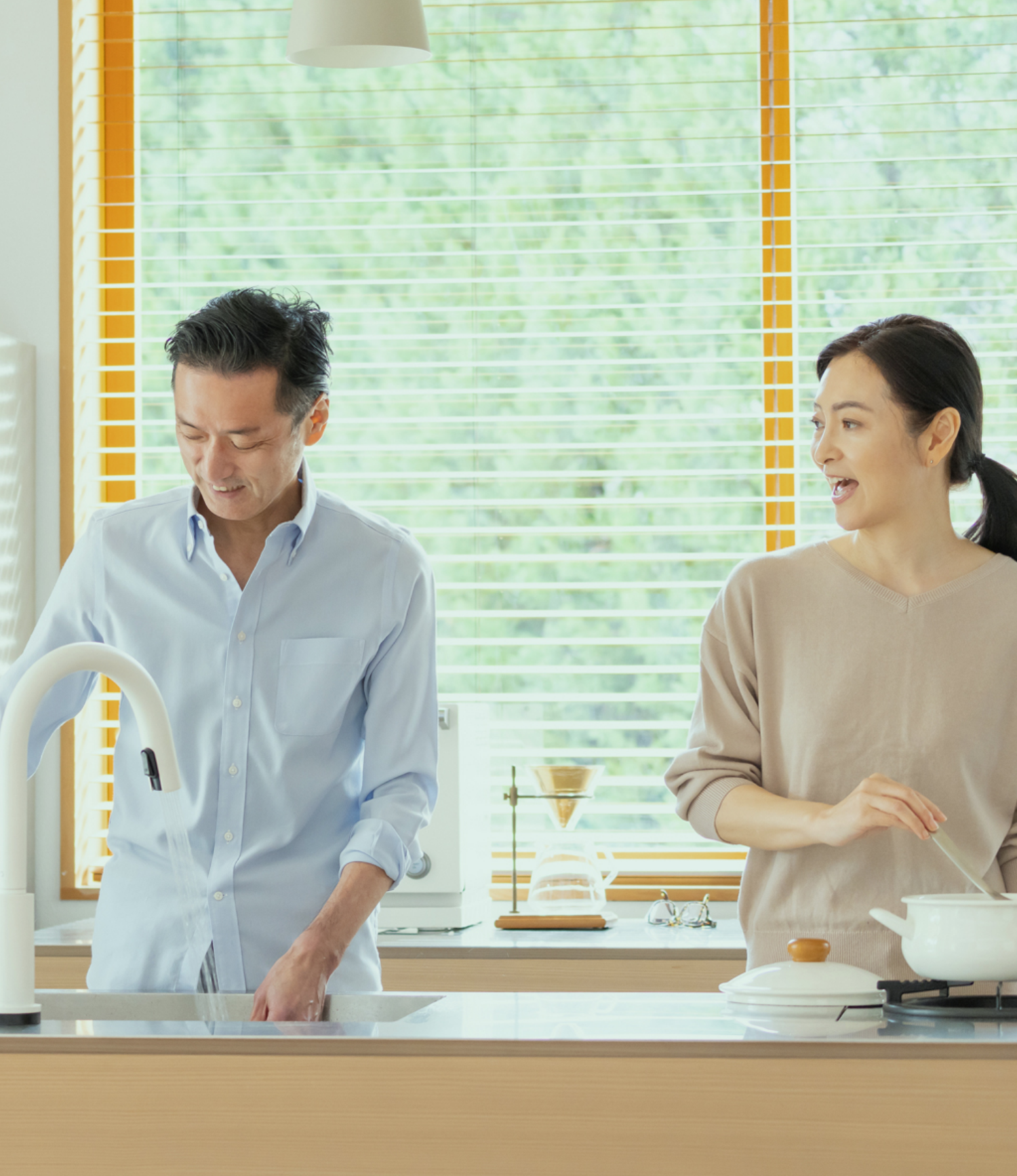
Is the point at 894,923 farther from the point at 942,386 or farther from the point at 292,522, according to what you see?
the point at 292,522

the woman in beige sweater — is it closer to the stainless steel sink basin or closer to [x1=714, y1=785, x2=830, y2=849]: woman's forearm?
[x1=714, y1=785, x2=830, y2=849]: woman's forearm

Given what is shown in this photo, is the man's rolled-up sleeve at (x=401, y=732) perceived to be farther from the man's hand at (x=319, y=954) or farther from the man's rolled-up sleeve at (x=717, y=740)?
the man's rolled-up sleeve at (x=717, y=740)

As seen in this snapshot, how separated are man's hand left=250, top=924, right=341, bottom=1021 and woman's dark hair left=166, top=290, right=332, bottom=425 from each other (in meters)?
0.61

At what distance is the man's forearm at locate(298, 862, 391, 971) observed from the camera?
1528 millimetres

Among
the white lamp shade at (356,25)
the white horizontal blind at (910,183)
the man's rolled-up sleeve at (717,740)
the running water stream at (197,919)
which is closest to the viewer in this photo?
the running water stream at (197,919)

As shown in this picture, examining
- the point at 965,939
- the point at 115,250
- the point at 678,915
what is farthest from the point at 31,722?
the point at 115,250

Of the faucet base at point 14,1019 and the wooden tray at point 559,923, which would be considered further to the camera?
the wooden tray at point 559,923

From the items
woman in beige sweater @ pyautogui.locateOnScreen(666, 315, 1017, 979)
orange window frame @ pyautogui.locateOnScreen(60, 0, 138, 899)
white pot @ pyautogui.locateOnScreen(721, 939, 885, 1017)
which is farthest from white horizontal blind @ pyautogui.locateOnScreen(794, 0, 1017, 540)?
white pot @ pyautogui.locateOnScreen(721, 939, 885, 1017)

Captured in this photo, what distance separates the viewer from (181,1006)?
1.58 meters

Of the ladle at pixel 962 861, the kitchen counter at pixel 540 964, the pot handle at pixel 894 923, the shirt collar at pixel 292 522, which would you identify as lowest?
the kitchen counter at pixel 540 964

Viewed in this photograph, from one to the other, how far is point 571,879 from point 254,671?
49.6 inches

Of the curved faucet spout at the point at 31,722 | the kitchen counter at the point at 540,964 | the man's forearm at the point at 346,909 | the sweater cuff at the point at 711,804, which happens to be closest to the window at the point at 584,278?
the kitchen counter at the point at 540,964

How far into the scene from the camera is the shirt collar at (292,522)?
1744mm

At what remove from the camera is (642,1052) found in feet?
3.82
